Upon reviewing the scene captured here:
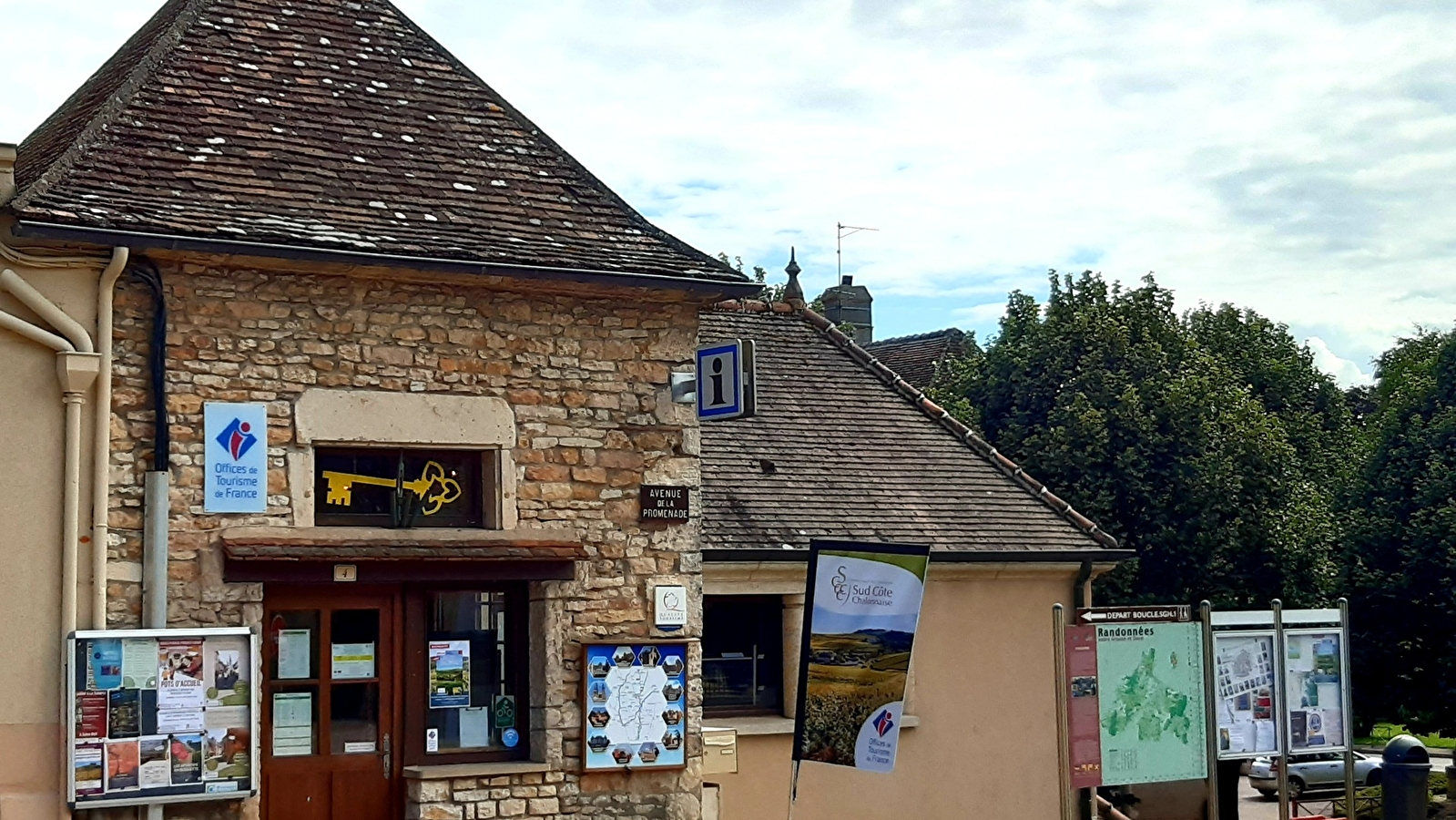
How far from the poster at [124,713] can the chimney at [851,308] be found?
28969mm

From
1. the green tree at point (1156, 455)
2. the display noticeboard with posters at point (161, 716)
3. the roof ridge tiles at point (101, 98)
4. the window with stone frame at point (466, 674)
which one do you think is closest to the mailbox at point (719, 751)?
the window with stone frame at point (466, 674)

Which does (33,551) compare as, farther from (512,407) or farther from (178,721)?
(512,407)

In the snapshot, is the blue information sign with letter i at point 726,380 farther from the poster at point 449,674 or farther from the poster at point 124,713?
the poster at point 124,713

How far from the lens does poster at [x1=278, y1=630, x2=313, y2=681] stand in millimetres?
10703

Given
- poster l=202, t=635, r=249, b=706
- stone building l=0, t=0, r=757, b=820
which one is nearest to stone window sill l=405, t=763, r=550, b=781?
stone building l=0, t=0, r=757, b=820

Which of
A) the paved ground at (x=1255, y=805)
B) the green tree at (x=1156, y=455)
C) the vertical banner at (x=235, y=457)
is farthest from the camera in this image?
the paved ground at (x=1255, y=805)

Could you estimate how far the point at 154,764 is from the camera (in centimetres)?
972

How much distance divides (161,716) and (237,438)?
1755 millimetres

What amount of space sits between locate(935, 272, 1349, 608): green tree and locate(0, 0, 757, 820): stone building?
13276mm

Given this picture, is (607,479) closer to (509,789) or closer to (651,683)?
(651,683)

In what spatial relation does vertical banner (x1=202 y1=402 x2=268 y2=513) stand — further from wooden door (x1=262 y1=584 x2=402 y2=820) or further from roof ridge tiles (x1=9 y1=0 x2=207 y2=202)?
roof ridge tiles (x1=9 y1=0 x2=207 y2=202)

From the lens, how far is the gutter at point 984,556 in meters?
14.0

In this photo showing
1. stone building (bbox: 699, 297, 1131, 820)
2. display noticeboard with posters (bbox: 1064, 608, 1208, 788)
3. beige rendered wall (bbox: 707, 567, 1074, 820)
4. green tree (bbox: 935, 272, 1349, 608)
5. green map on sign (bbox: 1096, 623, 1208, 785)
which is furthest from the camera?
green tree (bbox: 935, 272, 1349, 608)

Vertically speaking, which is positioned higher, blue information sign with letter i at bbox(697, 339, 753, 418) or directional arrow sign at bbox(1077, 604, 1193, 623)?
blue information sign with letter i at bbox(697, 339, 753, 418)
